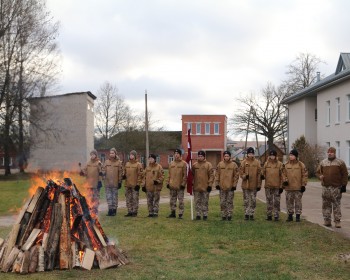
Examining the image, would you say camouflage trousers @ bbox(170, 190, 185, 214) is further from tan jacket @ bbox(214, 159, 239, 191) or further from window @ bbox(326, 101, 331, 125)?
window @ bbox(326, 101, 331, 125)

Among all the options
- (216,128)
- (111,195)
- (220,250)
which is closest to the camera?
(220,250)

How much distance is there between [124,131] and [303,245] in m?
49.1

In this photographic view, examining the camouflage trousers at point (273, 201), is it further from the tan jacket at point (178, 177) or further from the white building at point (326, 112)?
the white building at point (326, 112)

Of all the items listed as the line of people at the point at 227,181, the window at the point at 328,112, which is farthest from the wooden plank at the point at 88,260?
the window at the point at 328,112

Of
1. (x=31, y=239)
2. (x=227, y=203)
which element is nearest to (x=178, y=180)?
(x=227, y=203)

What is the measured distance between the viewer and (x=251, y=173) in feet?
46.8

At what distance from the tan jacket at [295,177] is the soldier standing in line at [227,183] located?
1382mm

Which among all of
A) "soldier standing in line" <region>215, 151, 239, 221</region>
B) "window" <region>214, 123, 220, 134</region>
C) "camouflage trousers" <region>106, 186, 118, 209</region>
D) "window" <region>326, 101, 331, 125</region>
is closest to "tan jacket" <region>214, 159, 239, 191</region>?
"soldier standing in line" <region>215, 151, 239, 221</region>

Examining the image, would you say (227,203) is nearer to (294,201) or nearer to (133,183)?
(294,201)

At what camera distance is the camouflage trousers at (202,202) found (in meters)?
14.2

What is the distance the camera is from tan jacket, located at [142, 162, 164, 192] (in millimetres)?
14805

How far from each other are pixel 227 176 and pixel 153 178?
7.23 ft

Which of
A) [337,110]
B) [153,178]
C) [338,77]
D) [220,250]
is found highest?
[338,77]

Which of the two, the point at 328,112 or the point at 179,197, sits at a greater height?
the point at 328,112
